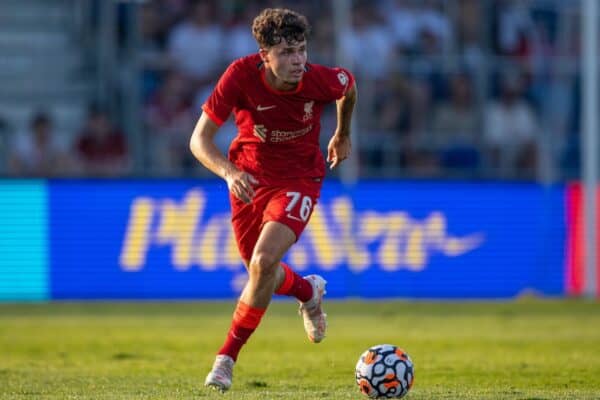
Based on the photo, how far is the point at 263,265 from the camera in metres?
7.98

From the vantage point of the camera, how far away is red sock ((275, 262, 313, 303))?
891 centimetres

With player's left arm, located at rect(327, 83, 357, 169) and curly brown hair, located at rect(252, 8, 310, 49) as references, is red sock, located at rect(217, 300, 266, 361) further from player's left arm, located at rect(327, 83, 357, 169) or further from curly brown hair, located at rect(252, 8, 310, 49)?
curly brown hair, located at rect(252, 8, 310, 49)

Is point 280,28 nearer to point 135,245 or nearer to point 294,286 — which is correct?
point 294,286

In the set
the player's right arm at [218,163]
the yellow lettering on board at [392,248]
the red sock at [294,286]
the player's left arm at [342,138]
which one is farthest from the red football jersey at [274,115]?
the yellow lettering on board at [392,248]

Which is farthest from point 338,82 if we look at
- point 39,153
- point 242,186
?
point 39,153

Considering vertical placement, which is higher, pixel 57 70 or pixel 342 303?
pixel 57 70

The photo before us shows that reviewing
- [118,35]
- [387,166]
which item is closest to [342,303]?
[387,166]

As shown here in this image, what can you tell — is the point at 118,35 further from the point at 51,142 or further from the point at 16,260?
the point at 16,260

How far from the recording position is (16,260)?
1675 centimetres

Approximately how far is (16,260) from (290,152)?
29.4ft

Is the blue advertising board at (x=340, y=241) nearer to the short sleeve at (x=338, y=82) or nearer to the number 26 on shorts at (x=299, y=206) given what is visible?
the short sleeve at (x=338, y=82)

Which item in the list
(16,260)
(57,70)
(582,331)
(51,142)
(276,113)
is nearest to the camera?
(276,113)

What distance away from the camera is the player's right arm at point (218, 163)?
7754 millimetres

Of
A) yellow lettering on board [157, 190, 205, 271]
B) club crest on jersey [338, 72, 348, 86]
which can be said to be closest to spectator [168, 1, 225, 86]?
yellow lettering on board [157, 190, 205, 271]
